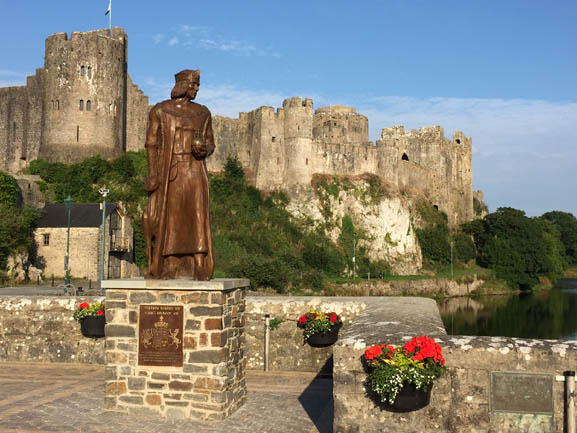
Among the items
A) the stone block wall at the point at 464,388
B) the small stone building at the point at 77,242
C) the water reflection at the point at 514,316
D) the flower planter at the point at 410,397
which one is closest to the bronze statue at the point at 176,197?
the stone block wall at the point at 464,388

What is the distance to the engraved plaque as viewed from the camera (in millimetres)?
6672

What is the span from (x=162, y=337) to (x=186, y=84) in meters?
4.14

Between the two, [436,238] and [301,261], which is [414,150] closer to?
[436,238]

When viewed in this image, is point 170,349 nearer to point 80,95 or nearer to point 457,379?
point 457,379

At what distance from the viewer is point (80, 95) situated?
161 ft

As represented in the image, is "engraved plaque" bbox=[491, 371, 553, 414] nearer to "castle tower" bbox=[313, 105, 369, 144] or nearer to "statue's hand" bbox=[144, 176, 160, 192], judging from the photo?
"statue's hand" bbox=[144, 176, 160, 192]

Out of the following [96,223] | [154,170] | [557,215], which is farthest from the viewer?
[557,215]

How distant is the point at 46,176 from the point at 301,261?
2219cm

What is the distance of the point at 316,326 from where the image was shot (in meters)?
11.8

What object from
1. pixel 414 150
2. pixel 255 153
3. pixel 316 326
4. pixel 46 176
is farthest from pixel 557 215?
pixel 316 326

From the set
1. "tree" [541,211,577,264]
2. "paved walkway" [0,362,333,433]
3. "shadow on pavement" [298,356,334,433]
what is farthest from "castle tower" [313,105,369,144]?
"paved walkway" [0,362,333,433]

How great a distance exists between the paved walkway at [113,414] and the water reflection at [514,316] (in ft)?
81.1

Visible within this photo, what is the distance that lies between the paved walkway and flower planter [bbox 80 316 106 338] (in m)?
0.79

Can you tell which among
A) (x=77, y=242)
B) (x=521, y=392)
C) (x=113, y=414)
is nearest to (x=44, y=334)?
(x=113, y=414)
